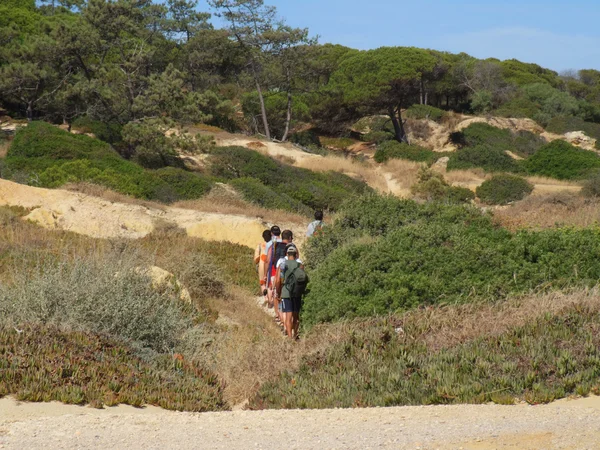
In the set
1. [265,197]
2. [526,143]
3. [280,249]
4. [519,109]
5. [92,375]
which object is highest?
[519,109]

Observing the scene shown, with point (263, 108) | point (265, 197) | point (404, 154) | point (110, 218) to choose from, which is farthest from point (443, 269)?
point (263, 108)

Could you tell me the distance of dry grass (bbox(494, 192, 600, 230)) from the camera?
58.5ft

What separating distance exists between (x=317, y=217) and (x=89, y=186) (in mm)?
9228

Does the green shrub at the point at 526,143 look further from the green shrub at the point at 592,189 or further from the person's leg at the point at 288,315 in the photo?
the person's leg at the point at 288,315

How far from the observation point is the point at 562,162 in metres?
39.1

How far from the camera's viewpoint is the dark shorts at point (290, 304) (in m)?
10.2

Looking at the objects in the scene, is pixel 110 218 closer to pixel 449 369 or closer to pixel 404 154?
pixel 449 369

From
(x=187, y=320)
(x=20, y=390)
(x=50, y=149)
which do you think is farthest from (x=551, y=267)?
(x=50, y=149)

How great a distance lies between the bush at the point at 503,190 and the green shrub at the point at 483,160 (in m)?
5.90

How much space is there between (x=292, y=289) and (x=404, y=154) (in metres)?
33.6

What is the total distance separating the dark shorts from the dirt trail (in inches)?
303

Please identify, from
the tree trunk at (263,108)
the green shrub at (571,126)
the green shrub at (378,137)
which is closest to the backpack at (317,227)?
the tree trunk at (263,108)

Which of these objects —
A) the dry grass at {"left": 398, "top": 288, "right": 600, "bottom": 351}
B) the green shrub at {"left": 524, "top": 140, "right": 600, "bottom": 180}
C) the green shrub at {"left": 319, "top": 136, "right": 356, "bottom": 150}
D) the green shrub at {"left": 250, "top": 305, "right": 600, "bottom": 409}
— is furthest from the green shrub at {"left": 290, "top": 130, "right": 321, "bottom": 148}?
the green shrub at {"left": 250, "top": 305, "right": 600, "bottom": 409}

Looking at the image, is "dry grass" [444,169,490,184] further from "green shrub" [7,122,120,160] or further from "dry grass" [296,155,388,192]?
"green shrub" [7,122,120,160]
